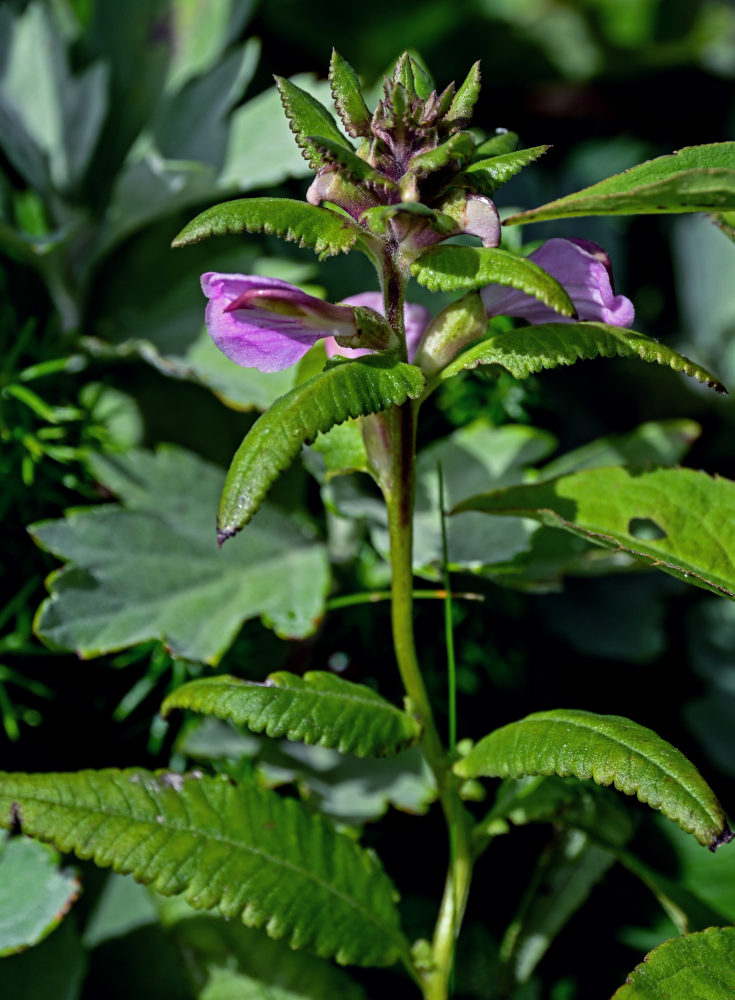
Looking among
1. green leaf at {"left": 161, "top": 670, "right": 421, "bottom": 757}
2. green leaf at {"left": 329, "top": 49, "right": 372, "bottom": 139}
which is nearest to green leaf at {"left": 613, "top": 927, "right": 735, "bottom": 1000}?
green leaf at {"left": 161, "top": 670, "right": 421, "bottom": 757}

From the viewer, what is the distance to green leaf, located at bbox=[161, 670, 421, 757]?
0.65m

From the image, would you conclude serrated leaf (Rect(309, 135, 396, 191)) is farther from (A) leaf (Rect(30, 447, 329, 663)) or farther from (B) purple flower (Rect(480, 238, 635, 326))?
(A) leaf (Rect(30, 447, 329, 663))

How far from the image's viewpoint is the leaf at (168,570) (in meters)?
0.91

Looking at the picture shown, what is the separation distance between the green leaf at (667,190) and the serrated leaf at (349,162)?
3.5 inches

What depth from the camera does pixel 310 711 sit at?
2.17ft

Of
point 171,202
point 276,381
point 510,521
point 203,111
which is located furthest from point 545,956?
point 203,111

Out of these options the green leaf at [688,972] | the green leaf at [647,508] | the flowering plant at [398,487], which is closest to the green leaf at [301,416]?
the flowering plant at [398,487]

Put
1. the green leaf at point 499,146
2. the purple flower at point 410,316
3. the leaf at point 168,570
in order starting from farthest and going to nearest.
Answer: the leaf at point 168,570 → the purple flower at point 410,316 → the green leaf at point 499,146

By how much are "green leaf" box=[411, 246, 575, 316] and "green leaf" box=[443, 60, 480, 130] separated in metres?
0.10

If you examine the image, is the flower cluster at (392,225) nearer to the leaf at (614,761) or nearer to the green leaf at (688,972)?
the leaf at (614,761)

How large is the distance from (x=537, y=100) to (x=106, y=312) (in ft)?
2.99

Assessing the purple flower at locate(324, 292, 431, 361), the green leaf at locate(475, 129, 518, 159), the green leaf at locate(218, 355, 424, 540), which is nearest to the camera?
the green leaf at locate(218, 355, 424, 540)

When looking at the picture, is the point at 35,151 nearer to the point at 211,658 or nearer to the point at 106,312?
the point at 106,312

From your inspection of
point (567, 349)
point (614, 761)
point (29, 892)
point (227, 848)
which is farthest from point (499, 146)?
point (29, 892)
